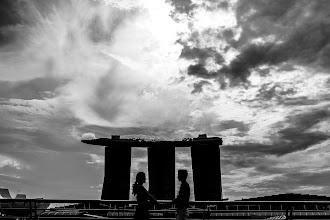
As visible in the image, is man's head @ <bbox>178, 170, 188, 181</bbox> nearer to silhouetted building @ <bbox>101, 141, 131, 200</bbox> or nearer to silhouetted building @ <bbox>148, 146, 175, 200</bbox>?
silhouetted building @ <bbox>101, 141, 131, 200</bbox>

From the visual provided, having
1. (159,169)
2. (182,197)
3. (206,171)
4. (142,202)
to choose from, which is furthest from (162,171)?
(142,202)

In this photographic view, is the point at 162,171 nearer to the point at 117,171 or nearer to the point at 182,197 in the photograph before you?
the point at 117,171

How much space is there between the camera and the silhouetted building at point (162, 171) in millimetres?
169462

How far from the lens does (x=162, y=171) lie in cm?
17025

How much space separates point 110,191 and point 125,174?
9740mm

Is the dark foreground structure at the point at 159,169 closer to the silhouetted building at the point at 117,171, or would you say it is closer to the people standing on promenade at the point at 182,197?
the silhouetted building at the point at 117,171

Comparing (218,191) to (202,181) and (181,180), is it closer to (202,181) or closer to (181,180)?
(202,181)

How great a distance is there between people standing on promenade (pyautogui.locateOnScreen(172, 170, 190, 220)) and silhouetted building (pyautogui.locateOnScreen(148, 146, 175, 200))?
529 feet

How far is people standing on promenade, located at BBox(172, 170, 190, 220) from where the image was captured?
28.7 ft

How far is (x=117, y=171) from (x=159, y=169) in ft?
58.4

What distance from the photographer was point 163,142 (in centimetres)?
17088

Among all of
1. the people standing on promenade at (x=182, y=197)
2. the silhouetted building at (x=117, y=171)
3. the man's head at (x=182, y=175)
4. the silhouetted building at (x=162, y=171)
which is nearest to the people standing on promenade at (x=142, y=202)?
the people standing on promenade at (x=182, y=197)

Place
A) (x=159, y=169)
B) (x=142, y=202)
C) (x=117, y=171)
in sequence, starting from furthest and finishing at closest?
(x=117, y=171) < (x=159, y=169) < (x=142, y=202)

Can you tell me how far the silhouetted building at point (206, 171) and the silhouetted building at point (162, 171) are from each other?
9.97 metres
